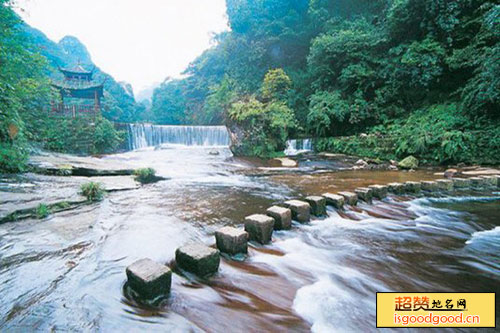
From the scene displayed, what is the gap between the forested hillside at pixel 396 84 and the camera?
8.32 m

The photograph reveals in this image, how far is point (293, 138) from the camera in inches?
586

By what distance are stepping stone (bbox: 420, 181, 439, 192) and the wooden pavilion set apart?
22878 millimetres

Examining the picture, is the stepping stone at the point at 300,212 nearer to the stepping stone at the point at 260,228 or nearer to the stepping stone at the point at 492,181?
the stepping stone at the point at 260,228

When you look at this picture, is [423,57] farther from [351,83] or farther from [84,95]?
[84,95]

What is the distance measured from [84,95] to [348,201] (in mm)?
29858

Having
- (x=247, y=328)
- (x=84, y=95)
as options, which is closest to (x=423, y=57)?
(x=247, y=328)

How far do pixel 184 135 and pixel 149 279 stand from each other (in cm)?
2091

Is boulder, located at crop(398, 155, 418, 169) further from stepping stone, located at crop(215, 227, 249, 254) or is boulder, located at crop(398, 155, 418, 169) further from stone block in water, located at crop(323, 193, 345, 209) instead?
stepping stone, located at crop(215, 227, 249, 254)

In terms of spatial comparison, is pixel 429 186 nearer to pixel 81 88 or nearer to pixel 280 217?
pixel 280 217

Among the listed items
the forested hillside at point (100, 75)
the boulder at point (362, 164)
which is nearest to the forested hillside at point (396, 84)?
the boulder at point (362, 164)

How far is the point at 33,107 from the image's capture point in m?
15.8

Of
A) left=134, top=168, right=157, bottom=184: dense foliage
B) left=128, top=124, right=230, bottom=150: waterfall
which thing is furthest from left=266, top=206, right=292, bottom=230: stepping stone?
left=128, top=124, right=230, bottom=150: waterfall

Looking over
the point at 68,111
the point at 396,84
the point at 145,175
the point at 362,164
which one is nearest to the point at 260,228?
the point at 145,175

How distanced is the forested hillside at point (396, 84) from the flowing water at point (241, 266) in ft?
22.3
